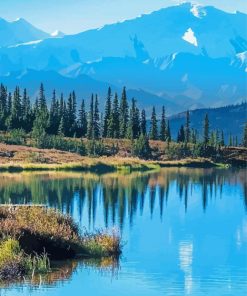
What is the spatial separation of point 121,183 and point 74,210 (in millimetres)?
33757

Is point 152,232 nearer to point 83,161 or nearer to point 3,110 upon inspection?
point 83,161

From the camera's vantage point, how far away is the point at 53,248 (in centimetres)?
3591

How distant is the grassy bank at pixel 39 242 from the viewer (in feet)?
105

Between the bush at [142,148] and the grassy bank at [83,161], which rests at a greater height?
the bush at [142,148]

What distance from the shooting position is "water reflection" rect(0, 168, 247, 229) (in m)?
66.1

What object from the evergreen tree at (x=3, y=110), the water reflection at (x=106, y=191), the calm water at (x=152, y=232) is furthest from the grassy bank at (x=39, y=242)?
the evergreen tree at (x=3, y=110)

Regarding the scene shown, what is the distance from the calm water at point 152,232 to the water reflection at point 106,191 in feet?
0.32

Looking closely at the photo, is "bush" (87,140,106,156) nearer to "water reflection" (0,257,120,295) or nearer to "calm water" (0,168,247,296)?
"calm water" (0,168,247,296)

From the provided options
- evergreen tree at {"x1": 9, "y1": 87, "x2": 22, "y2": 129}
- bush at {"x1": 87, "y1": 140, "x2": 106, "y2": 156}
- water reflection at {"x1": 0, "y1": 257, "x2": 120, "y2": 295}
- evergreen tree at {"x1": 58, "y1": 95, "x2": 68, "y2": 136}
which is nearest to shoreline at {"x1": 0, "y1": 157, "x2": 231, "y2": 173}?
bush at {"x1": 87, "y1": 140, "x2": 106, "y2": 156}

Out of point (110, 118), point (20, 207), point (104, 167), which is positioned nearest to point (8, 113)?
point (110, 118)

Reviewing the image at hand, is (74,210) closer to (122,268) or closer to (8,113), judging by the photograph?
(122,268)

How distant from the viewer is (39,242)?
1384 inches

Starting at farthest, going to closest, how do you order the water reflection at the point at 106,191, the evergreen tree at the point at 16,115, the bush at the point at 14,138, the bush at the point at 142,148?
1. the evergreen tree at the point at 16,115
2. the bush at the point at 142,148
3. the bush at the point at 14,138
4. the water reflection at the point at 106,191

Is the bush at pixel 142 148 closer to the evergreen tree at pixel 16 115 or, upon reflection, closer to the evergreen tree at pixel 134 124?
the evergreen tree at pixel 134 124
